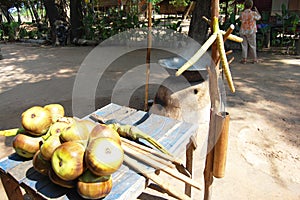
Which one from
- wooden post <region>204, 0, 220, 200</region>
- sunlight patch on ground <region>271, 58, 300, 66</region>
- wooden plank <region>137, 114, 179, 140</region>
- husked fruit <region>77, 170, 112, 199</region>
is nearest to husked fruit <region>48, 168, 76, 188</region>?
husked fruit <region>77, 170, 112, 199</region>

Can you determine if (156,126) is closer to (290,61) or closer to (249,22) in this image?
(249,22)

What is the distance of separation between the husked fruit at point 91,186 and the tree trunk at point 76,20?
12.3 meters

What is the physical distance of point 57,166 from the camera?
1.15m

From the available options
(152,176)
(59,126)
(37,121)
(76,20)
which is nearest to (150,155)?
(152,176)

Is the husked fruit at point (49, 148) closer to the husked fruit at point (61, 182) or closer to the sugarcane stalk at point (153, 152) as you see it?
the husked fruit at point (61, 182)

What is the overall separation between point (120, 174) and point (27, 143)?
0.54m

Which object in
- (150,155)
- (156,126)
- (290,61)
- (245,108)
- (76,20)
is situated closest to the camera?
(150,155)

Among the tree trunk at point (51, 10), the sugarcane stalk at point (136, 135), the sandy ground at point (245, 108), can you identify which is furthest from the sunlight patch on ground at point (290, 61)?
the tree trunk at point (51, 10)

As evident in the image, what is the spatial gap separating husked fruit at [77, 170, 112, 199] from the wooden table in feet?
0.29

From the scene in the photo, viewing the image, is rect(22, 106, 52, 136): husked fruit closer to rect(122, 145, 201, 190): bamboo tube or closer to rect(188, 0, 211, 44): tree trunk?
rect(122, 145, 201, 190): bamboo tube

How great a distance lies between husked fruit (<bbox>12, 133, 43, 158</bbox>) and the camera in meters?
1.40

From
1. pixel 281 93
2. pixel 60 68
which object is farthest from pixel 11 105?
pixel 281 93

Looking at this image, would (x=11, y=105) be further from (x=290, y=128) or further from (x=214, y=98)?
(x=290, y=128)

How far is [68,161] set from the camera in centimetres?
112
